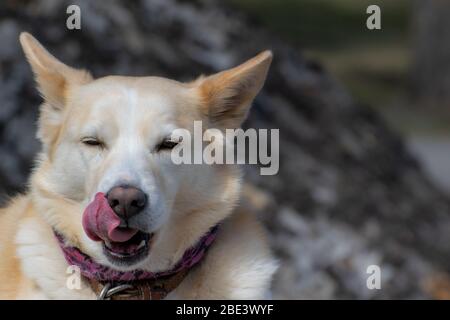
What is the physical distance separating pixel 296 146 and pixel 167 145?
3.58 meters

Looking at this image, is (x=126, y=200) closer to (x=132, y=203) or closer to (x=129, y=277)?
(x=132, y=203)

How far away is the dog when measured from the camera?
3715 millimetres

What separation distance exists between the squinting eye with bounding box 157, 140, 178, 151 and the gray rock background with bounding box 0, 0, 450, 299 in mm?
2314

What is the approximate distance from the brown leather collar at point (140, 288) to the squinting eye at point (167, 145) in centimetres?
52

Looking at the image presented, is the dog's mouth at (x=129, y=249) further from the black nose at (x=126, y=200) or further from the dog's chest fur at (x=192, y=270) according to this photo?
the dog's chest fur at (x=192, y=270)

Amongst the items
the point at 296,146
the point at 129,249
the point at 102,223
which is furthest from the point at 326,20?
the point at 102,223

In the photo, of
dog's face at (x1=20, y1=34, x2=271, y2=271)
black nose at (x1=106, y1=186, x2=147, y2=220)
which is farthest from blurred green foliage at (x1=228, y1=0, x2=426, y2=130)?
black nose at (x1=106, y1=186, x2=147, y2=220)

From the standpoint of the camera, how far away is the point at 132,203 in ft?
11.7

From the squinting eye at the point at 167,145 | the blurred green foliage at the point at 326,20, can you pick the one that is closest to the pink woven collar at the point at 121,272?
the squinting eye at the point at 167,145

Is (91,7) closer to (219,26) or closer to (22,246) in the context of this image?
(219,26)

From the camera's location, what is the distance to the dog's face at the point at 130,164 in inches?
143
